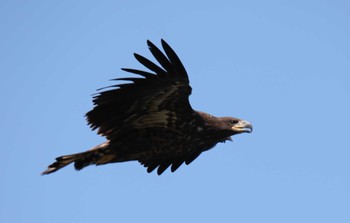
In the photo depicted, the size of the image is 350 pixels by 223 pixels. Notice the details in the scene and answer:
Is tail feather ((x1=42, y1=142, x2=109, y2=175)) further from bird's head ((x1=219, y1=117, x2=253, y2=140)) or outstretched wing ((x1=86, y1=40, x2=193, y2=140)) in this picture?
bird's head ((x1=219, y1=117, x2=253, y2=140))

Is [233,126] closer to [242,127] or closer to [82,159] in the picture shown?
[242,127]

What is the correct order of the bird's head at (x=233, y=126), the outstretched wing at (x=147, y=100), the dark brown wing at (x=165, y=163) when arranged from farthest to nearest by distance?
the dark brown wing at (x=165, y=163)
the bird's head at (x=233, y=126)
the outstretched wing at (x=147, y=100)

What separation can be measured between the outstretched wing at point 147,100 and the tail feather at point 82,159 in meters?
0.31

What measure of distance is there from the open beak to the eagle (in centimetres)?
16

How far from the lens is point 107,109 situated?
14633 millimetres

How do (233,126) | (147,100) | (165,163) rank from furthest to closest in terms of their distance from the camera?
(165,163) → (233,126) → (147,100)

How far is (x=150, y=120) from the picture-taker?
1505 cm

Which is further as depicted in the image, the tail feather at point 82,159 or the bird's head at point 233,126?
the bird's head at point 233,126

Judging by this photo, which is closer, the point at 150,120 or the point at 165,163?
the point at 150,120

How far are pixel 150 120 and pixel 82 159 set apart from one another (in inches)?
58.9

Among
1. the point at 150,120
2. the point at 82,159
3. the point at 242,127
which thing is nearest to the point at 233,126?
the point at 242,127

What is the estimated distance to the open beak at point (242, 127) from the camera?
15859mm

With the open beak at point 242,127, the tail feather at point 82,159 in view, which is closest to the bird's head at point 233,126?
the open beak at point 242,127

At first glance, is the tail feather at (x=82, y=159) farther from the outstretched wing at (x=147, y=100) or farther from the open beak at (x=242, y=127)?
the open beak at (x=242, y=127)
